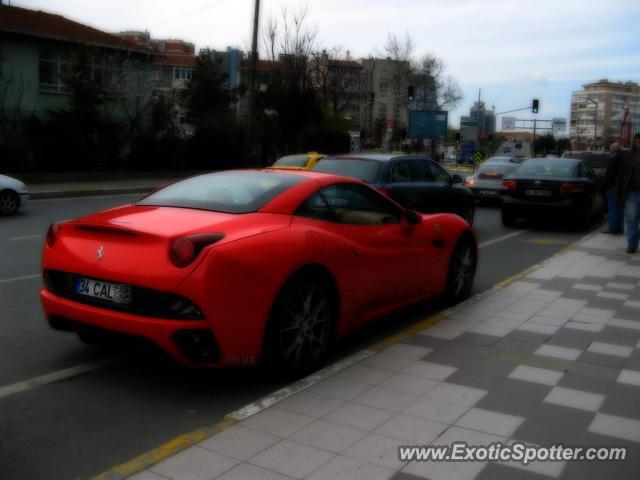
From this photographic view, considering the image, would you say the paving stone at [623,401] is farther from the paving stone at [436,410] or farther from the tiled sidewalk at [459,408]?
the paving stone at [436,410]

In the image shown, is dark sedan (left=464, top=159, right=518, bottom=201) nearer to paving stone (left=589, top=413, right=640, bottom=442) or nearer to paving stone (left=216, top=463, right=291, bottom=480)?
paving stone (left=589, top=413, right=640, bottom=442)

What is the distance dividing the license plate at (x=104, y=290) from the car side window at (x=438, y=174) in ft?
27.6

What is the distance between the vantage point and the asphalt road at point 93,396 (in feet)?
11.9

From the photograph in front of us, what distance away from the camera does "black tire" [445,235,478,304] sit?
7.09 m

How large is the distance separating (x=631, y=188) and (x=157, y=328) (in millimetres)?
8959

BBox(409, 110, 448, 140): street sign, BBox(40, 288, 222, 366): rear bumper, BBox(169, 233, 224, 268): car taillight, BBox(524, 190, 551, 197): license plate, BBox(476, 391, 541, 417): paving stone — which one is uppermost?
BBox(409, 110, 448, 140): street sign

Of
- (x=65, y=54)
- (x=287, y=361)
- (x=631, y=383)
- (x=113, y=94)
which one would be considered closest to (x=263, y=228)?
(x=287, y=361)

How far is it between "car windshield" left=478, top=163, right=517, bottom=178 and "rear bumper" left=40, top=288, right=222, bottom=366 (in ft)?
55.9

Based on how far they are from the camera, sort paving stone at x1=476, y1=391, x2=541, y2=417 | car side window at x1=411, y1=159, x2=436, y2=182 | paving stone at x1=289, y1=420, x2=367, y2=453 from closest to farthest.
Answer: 1. paving stone at x1=289, y1=420, x2=367, y2=453
2. paving stone at x1=476, y1=391, x2=541, y2=417
3. car side window at x1=411, y1=159, x2=436, y2=182

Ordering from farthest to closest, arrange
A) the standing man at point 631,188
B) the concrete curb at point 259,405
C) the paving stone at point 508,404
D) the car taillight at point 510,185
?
the car taillight at point 510,185 < the standing man at point 631,188 < the paving stone at point 508,404 < the concrete curb at point 259,405

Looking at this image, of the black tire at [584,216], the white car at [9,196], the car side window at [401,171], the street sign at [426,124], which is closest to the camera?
the car side window at [401,171]

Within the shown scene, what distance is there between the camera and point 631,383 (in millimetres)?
4891

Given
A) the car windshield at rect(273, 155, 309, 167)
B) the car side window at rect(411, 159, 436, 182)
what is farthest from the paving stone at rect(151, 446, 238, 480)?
the car windshield at rect(273, 155, 309, 167)

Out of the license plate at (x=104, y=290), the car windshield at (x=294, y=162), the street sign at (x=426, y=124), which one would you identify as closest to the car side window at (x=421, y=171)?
the car windshield at (x=294, y=162)
